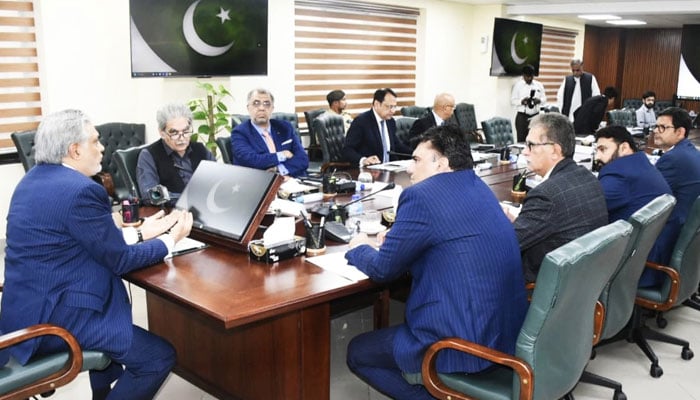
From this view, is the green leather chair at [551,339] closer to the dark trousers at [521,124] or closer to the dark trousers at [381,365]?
the dark trousers at [381,365]

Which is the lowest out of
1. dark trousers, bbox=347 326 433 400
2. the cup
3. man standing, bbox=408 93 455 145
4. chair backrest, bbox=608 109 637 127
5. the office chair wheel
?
the office chair wheel

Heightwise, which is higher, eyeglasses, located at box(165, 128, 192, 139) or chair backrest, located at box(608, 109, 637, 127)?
eyeglasses, located at box(165, 128, 192, 139)

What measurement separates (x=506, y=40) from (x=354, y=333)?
683 cm

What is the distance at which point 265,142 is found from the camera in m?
4.55

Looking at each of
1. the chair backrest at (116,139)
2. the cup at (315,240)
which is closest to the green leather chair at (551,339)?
the cup at (315,240)

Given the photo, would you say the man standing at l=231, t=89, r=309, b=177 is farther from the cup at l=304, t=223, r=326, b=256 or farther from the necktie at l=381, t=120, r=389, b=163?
the cup at l=304, t=223, r=326, b=256

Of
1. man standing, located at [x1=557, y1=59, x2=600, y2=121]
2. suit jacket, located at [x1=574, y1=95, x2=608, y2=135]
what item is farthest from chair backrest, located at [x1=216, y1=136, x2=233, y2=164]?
man standing, located at [x1=557, y1=59, x2=600, y2=121]

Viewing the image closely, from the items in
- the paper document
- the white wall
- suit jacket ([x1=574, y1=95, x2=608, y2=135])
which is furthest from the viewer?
suit jacket ([x1=574, y1=95, x2=608, y2=135])

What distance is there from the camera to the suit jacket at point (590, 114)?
8.18m

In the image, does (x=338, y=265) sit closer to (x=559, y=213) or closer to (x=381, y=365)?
(x=381, y=365)

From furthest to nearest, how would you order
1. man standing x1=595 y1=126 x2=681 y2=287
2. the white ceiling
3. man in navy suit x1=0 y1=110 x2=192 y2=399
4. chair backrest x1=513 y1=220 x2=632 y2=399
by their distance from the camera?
the white ceiling < man standing x1=595 y1=126 x2=681 y2=287 < man in navy suit x1=0 y1=110 x2=192 y2=399 < chair backrest x1=513 y1=220 x2=632 y2=399

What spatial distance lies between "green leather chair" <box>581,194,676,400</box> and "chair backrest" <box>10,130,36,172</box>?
393 cm

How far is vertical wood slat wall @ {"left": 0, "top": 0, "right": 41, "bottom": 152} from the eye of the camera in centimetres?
497

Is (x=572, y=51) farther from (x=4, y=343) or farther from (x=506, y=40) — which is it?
(x=4, y=343)
